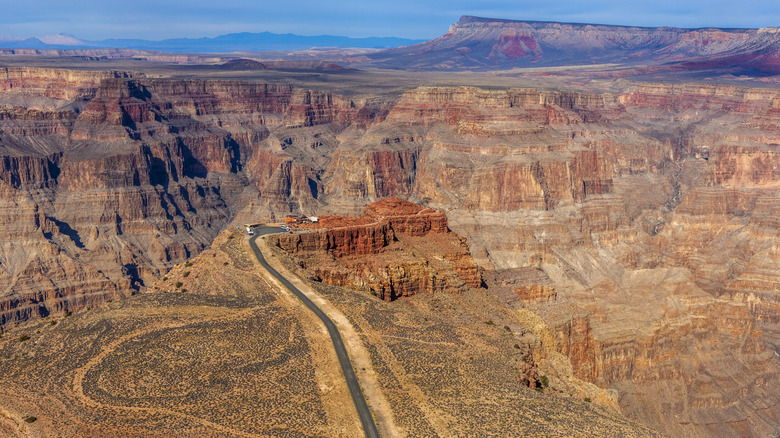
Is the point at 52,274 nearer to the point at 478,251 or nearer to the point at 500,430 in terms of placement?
→ the point at 478,251

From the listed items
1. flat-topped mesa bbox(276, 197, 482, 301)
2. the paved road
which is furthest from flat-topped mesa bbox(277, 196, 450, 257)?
the paved road

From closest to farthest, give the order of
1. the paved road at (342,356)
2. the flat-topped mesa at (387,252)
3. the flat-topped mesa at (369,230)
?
1. the paved road at (342,356)
2. the flat-topped mesa at (387,252)
3. the flat-topped mesa at (369,230)

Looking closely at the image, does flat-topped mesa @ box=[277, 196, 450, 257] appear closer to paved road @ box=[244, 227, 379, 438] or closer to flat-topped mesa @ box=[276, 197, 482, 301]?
flat-topped mesa @ box=[276, 197, 482, 301]

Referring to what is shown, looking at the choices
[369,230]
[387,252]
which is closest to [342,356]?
[369,230]

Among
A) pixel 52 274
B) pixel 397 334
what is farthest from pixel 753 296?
pixel 52 274

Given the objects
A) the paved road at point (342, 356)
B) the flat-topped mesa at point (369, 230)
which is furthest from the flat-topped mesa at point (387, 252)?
the paved road at point (342, 356)

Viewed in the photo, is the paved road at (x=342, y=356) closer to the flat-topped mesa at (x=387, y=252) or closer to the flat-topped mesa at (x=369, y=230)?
the flat-topped mesa at (x=387, y=252)

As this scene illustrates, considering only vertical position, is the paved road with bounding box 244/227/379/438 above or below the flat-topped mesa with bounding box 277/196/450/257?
below
